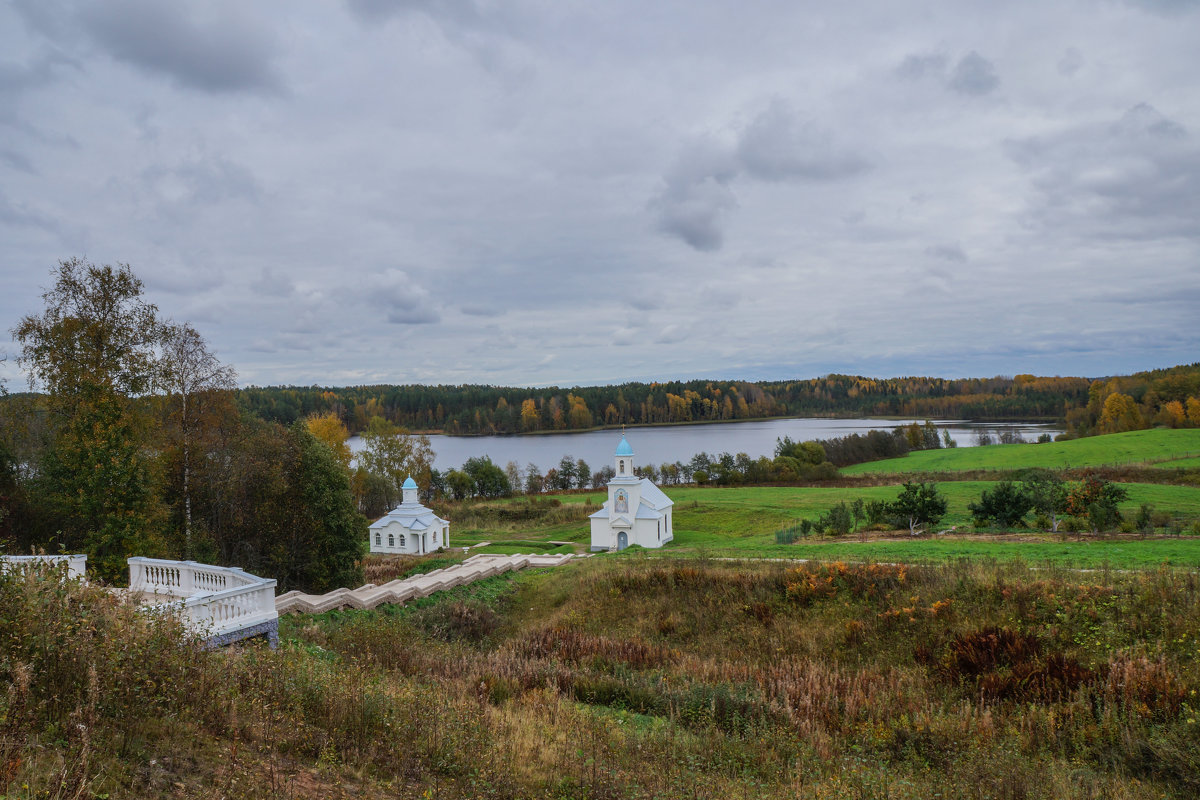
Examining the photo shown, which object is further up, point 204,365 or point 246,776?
point 204,365

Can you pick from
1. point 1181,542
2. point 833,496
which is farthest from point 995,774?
point 833,496

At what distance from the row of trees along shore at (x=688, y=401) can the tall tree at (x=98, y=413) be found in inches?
3244

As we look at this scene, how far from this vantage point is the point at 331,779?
5098 mm

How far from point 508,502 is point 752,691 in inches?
1784

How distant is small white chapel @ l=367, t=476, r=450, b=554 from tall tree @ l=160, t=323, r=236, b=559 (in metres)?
15.4

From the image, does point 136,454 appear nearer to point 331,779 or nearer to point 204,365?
point 204,365

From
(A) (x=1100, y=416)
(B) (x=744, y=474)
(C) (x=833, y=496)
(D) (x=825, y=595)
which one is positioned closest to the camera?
(D) (x=825, y=595)

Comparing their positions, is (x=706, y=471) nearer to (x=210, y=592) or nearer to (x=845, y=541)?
(x=845, y=541)

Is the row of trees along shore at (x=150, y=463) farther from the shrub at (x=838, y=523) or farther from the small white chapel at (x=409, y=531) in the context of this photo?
the shrub at (x=838, y=523)

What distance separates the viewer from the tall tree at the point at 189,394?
1984 cm

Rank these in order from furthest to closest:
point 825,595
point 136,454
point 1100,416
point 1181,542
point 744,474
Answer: point 1100,416
point 744,474
point 136,454
point 1181,542
point 825,595

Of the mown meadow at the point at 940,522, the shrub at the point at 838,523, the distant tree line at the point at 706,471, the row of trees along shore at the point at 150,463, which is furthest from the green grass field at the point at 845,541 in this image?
the row of trees along shore at the point at 150,463

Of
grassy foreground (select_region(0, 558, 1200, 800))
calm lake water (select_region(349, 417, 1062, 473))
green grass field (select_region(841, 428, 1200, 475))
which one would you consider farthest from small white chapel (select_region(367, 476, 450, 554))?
green grass field (select_region(841, 428, 1200, 475))

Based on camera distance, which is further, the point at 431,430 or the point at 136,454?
the point at 431,430
